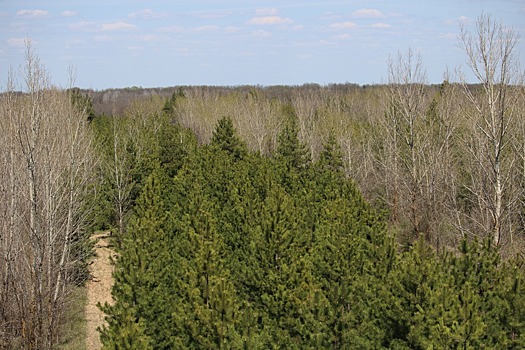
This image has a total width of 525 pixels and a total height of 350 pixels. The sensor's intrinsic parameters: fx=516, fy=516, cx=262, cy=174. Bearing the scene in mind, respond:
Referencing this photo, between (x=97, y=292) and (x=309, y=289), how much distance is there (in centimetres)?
1641

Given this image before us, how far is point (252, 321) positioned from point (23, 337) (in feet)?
30.1

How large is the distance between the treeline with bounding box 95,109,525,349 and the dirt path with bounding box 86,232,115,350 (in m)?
5.08

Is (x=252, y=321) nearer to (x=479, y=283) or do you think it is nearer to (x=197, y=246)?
(x=479, y=283)

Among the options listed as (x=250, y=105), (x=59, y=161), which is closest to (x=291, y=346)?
(x=59, y=161)

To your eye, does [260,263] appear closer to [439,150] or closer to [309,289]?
[309,289]

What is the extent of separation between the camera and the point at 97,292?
2564 centimetres

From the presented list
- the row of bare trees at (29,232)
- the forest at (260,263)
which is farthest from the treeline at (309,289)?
the row of bare trees at (29,232)

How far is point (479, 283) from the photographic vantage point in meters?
11.2

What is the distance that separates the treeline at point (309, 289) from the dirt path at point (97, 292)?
5.08m

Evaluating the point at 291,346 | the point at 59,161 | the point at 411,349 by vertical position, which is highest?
the point at 59,161

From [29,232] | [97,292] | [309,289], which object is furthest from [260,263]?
[97,292]

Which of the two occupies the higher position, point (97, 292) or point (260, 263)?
point (260, 263)

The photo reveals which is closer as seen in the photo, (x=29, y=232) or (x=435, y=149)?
(x=29, y=232)

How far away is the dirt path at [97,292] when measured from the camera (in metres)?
20.9
